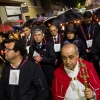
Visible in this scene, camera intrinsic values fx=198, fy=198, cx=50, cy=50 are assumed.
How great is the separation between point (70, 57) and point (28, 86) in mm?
748

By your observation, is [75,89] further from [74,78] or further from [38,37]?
[38,37]

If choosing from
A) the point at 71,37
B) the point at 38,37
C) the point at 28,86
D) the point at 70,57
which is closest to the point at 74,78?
the point at 70,57

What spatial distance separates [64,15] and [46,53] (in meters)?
5.27

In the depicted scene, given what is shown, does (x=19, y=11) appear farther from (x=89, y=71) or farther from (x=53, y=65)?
(x=89, y=71)

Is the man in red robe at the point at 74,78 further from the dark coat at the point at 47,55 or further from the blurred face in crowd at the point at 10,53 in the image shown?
the dark coat at the point at 47,55

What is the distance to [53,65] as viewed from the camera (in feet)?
14.4

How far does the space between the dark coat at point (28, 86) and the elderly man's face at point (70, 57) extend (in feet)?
1.67

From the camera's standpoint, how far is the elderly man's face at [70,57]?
8.28ft

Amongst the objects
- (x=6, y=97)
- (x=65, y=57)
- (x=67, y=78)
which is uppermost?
(x=65, y=57)

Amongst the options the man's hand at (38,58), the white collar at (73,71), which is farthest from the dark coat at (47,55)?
the white collar at (73,71)

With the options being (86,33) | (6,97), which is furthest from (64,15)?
(6,97)

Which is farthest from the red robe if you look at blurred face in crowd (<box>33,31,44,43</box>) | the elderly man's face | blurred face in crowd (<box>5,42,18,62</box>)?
blurred face in crowd (<box>33,31,44,43</box>)

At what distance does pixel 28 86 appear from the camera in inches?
110

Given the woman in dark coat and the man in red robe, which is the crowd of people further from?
the woman in dark coat
